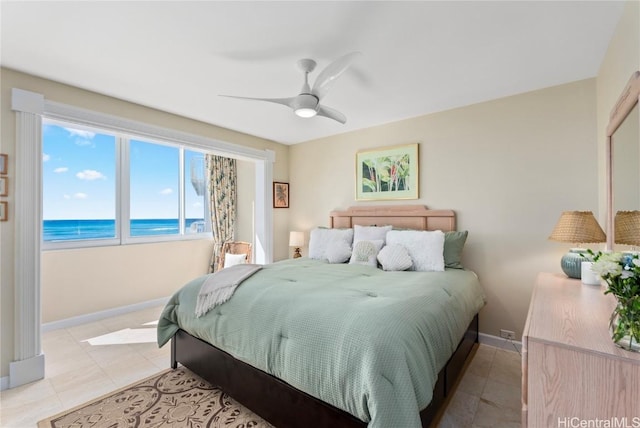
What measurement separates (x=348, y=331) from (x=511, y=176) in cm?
242

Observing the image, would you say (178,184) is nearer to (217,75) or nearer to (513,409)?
(217,75)

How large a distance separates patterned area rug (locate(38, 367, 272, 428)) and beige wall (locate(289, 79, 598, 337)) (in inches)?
98.7

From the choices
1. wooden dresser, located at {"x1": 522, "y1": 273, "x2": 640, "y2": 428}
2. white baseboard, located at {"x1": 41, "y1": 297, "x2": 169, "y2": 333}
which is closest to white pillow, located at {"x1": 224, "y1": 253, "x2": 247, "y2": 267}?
white baseboard, located at {"x1": 41, "y1": 297, "x2": 169, "y2": 333}

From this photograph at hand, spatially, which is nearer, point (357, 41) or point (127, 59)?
point (357, 41)

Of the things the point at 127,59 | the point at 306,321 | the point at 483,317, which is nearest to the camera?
the point at 306,321

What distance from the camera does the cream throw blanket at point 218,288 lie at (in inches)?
81.2

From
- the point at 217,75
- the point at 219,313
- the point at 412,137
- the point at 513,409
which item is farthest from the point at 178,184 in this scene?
the point at 513,409

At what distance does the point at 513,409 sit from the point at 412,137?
2.71m

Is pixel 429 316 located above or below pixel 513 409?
above

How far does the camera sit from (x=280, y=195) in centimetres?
460

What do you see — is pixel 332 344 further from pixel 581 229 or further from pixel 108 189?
pixel 108 189

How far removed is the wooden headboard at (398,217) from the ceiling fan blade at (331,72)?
1.86 meters

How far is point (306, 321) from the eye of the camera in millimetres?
1561
